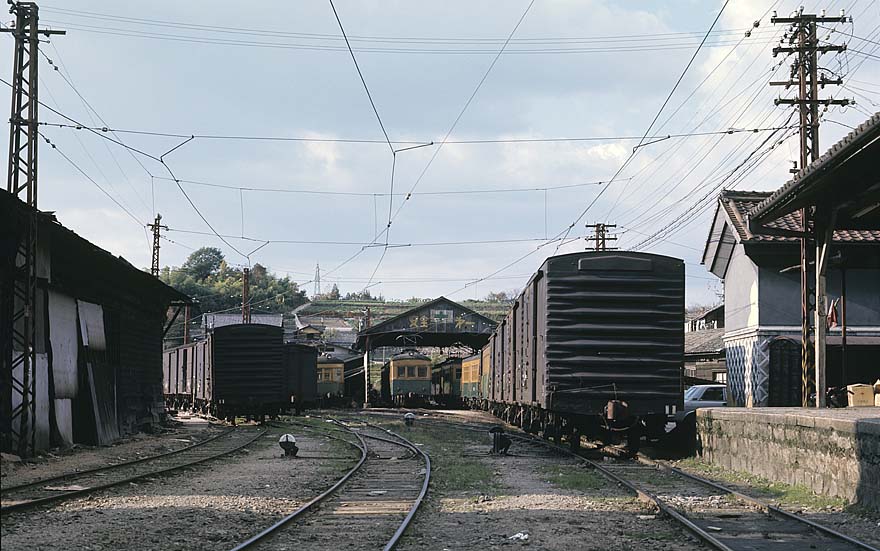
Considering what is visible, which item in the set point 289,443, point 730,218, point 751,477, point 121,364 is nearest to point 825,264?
point 751,477

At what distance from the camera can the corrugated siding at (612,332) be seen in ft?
51.8

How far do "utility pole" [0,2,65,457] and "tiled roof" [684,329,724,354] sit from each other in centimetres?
2302

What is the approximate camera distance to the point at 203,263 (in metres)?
126

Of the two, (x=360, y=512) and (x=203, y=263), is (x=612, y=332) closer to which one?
(x=360, y=512)

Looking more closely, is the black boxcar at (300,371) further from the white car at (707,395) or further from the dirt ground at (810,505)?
the dirt ground at (810,505)

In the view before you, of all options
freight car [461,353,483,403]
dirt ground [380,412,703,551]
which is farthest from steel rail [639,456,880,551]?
freight car [461,353,483,403]

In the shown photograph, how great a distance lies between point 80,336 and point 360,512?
12.6m

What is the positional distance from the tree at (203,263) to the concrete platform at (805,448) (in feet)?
361

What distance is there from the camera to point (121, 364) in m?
24.4

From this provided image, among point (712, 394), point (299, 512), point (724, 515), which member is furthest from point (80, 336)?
point (724, 515)

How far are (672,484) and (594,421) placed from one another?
409 centimetres

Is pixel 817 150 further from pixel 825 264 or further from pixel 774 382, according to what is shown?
pixel 825 264

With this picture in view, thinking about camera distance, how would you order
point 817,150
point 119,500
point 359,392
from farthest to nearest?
point 359,392 < point 817,150 < point 119,500

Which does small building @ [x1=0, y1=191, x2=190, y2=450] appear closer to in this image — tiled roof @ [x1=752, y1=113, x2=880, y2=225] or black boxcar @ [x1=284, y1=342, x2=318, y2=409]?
black boxcar @ [x1=284, y1=342, x2=318, y2=409]
